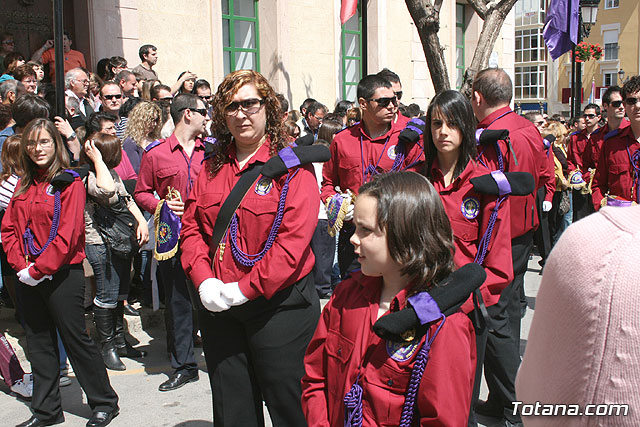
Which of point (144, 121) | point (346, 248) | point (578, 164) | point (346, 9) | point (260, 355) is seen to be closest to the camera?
point (260, 355)

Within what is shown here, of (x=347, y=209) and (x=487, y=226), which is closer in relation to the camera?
(x=487, y=226)

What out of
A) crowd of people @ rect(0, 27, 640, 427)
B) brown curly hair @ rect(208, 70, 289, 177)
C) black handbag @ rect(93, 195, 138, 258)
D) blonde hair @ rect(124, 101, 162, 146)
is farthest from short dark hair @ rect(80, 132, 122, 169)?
brown curly hair @ rect(208, 70, 289, 177)

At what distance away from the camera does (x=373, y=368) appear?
85.5 inches

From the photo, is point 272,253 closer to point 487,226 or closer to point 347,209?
point 487,226

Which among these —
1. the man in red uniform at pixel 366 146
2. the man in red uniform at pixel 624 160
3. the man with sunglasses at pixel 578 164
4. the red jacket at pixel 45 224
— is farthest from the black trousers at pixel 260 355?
the man with sunglasses at pixel 578 164

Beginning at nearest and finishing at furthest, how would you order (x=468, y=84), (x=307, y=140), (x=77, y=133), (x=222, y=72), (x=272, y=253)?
1. (x=272, y=253)
2. (x=307, y=140)
3. (x=77, y=133)
4. (x=468, y=84)
5. (x=222, y=72)

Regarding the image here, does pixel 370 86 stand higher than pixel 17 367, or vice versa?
pixel 370 86

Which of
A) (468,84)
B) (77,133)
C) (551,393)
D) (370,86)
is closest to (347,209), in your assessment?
(370,86)

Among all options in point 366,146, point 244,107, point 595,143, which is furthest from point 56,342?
point 595,143

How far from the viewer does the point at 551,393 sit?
41.4 inches

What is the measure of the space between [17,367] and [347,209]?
2.86 metres

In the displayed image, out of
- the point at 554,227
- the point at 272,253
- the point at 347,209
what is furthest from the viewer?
the point at 554,227

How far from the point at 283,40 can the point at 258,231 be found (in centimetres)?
1132

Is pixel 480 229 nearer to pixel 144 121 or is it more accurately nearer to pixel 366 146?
pixel 366 146
